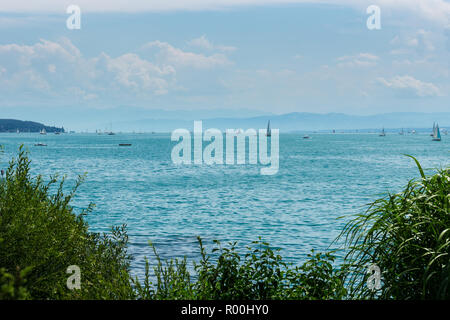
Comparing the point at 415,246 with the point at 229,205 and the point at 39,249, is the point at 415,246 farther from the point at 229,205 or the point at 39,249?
the point at 229,205

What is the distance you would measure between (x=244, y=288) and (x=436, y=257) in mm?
2232

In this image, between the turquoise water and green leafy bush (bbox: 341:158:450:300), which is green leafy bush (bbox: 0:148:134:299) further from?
the turquoise water

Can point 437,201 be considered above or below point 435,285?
above

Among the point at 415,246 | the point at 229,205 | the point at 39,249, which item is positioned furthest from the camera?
the point at 229,205

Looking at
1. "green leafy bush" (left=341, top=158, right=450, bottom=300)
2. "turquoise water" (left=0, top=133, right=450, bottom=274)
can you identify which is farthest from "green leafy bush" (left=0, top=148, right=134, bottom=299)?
"turquoise water" (left=0, top=133, right=450, bottom=274)

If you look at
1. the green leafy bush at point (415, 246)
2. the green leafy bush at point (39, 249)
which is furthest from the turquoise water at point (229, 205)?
the green leafy bush at point (415, 246)

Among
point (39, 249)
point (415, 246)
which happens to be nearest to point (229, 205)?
point (39, 249)

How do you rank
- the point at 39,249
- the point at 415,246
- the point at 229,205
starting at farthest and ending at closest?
the point at 229,205 → the point at 39,249 → the point at 415,246

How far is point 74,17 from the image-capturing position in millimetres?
8539

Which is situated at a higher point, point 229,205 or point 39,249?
point 39,249
